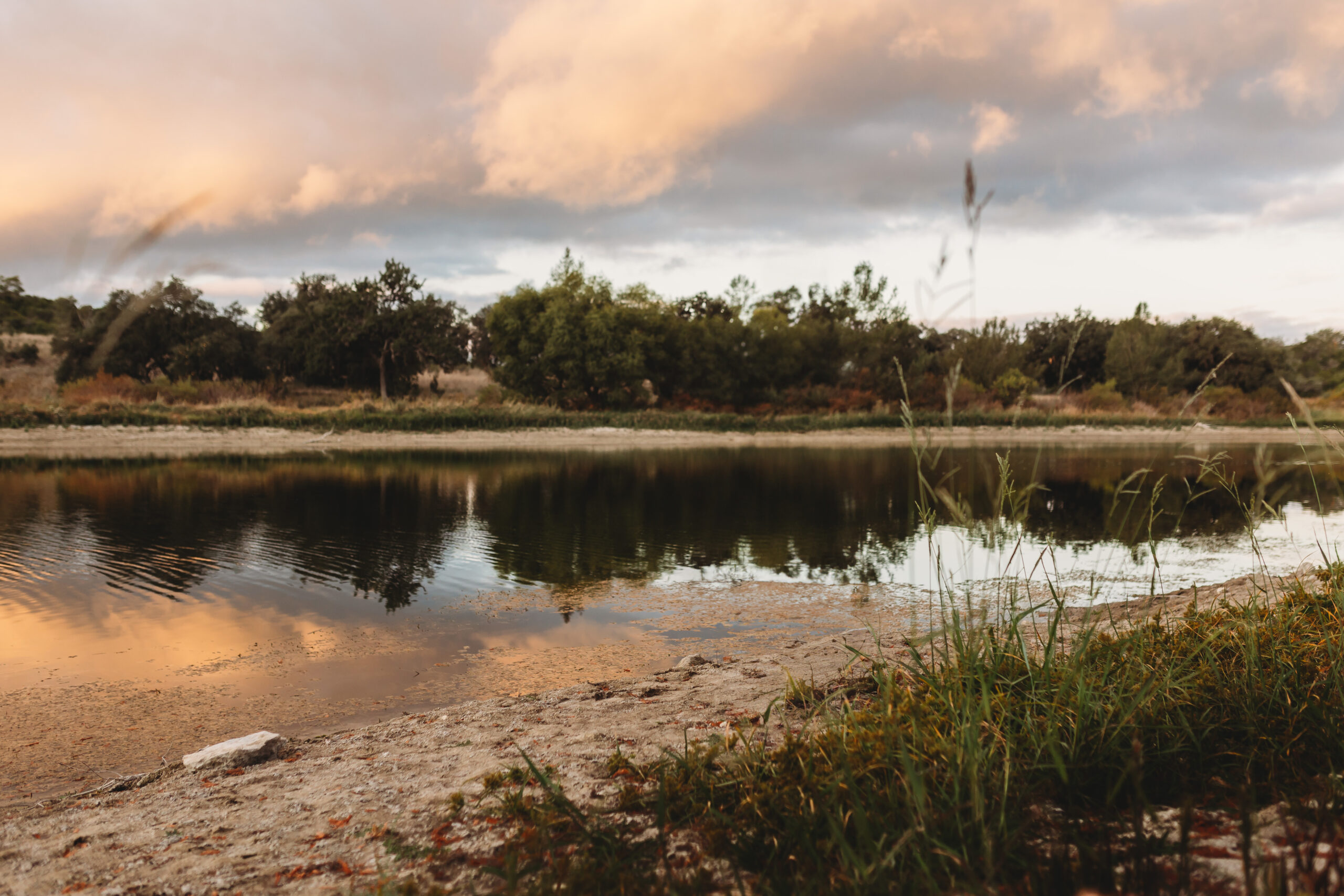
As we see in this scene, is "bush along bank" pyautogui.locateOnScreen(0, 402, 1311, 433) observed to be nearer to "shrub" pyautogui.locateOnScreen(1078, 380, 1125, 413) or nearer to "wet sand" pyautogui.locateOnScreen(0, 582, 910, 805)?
"shrub" pyautogui.locateOnScreen(1078, 380, 1125, 413)

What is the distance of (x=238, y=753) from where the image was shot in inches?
189

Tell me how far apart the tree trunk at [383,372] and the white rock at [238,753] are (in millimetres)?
54328

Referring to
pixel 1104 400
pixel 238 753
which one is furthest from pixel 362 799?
pixel 1104 400

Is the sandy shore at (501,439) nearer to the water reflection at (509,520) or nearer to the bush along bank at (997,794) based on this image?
the water reflection at (509,520)

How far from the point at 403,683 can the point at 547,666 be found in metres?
1.35

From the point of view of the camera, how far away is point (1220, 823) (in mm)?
2742

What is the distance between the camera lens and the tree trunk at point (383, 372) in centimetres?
5753

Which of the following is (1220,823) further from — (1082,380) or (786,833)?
(1082,380)

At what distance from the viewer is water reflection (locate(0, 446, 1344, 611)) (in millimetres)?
11211

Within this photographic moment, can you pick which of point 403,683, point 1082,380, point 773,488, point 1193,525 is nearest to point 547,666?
point 403,683

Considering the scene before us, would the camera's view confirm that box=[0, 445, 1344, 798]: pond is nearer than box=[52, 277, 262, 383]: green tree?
Yes

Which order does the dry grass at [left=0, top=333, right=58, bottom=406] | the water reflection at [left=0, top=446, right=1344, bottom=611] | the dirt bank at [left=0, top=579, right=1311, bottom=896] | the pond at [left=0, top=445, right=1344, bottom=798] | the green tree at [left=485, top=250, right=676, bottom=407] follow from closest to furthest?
1. the dirt bank at [left=0, top=579, right=1311, bottom=896]
2. the pond at [left=0, top=445, right=1344, bottom=798]
3. the water reflection at [left=0, top=446, right=1344, bottom=611]
4. the dry grass at [left=0, top=333, right=58, bottom=406]
5. the green tree at [left=485, top=250, right=676, bottom=407]

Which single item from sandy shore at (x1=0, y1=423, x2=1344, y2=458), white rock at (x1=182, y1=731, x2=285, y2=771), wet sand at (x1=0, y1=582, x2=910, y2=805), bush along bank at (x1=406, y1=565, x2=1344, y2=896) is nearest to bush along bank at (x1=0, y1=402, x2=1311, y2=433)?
sandy shore at (x1=0, y1=423, x2=1344, y2=458)

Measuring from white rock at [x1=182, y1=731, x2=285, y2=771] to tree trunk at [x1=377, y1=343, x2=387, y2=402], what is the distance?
2139 inches
